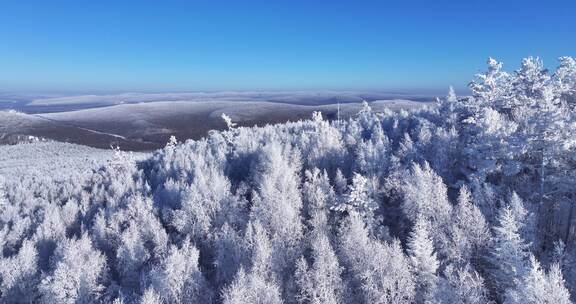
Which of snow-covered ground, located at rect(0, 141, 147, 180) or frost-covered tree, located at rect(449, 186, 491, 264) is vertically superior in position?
frost-covered tree, located at rect(449, 186, 491, 264)

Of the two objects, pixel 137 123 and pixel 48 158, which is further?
pixel 137 123

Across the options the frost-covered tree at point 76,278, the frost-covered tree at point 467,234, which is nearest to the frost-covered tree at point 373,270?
the frost-covered tree at point 467,234

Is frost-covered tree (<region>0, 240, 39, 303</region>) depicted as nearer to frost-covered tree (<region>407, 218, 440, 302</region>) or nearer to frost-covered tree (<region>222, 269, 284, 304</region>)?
frost-covered tree (<region>222, 269, 284, 304</region>)

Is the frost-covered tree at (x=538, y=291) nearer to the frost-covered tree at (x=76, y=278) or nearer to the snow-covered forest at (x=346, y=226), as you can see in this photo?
the snow-covered forest at (x=346, y=226)

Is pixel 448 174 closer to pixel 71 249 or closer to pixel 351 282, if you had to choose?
pixel 351 282

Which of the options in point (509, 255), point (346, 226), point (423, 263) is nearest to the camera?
point (509, 255)

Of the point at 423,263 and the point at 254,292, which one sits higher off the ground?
the point at 423,263

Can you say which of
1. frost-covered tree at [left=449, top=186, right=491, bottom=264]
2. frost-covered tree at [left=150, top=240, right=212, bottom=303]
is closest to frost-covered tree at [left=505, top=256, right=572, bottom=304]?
frost-covered tree at [left=449, top=186, right=491, bottom=264]

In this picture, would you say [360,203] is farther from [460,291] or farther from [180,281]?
[180,281]

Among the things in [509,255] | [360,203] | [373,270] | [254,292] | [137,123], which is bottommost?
[254,292]

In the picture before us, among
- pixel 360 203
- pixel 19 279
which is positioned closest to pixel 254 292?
pixel 360 203
